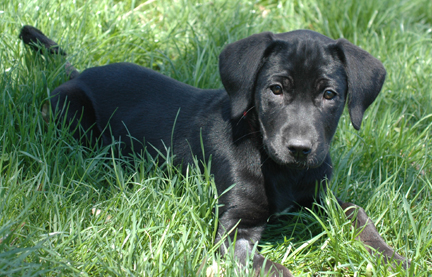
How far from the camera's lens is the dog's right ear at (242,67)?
258 cm

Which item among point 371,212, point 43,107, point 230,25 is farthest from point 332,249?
point 230,25

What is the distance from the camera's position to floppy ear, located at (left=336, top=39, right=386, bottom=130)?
2602mm

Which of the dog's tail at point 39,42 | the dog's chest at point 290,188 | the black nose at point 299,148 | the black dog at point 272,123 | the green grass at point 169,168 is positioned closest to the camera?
the green grass at point 169,168

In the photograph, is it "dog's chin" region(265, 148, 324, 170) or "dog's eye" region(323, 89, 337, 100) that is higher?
"dog's eye" region(323, 89, 337, 100)

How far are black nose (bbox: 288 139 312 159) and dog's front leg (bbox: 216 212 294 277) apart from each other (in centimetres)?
50

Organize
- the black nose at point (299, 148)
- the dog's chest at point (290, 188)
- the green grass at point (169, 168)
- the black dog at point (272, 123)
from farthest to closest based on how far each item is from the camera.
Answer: the dog's chest at point (290, 188), the black dog at point (272, 123), the black nose at point (299, 148), the green grass at point (169, 168)

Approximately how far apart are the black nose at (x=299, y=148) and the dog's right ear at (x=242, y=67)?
37cm

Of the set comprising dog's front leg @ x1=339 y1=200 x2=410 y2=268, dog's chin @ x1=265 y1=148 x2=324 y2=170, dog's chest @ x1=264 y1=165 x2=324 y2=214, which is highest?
dog's chin @ x1=265 y1=148 x2=324 y2=170

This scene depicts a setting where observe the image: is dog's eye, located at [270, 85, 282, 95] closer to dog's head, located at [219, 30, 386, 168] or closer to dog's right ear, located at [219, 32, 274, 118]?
dog's head, located at [219, 30, 386, 168]

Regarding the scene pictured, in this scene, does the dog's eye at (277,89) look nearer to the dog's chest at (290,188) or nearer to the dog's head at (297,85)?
the dog's head at (297,85)

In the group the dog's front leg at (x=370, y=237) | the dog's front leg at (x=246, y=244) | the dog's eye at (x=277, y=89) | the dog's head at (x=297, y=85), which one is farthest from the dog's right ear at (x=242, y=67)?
the dog's front leg at (x=370, y=237)

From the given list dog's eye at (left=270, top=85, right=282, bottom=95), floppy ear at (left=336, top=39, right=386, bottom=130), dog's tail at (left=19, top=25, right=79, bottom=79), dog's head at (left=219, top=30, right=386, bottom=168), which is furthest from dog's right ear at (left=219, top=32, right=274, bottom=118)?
dog's tail at (left=19, top=25, right=79, bottom=79)

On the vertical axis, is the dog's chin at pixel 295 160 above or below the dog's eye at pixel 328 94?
below

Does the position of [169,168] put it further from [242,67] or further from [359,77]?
[359,77]
